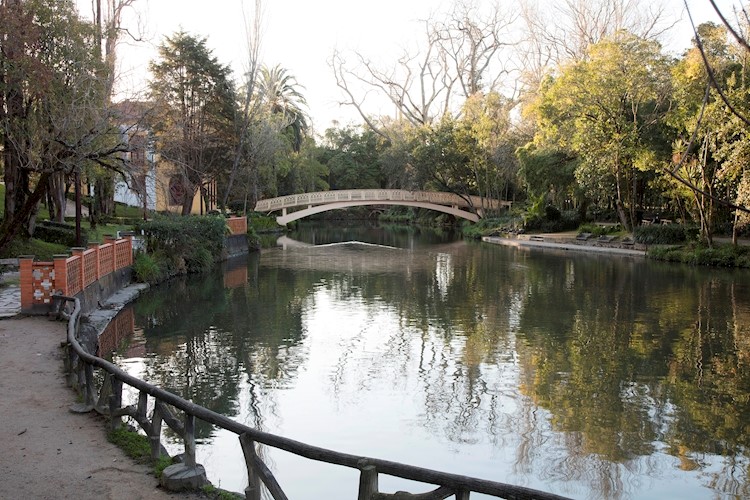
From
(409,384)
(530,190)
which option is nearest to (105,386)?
(409,384)

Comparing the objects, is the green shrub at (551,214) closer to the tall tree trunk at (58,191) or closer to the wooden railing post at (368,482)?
the tall tree trunk at (58,191)

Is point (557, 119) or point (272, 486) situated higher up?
point (557, 119)

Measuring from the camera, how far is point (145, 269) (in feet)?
62.2

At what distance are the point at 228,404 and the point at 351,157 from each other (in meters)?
58.9

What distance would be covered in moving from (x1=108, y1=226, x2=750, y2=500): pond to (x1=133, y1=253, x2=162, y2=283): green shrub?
1.40 feet

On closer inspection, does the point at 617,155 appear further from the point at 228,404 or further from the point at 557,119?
the point at 228,404

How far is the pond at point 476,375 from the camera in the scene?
23.2 ft

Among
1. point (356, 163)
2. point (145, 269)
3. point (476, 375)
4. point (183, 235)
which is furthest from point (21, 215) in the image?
point (356, 163)

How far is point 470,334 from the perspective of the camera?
13234 mm

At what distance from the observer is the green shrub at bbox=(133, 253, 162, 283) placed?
1884cm

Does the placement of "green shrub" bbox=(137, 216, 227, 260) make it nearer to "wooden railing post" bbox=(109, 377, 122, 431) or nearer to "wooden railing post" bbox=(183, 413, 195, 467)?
"wooden railing post" bbox=(109, 377, 122, 431)

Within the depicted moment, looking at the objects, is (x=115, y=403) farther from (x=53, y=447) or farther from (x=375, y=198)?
(x=375, y=198)

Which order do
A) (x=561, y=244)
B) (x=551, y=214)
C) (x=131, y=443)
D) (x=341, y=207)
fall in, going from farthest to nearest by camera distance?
(x=341, y=207) < (x=551, y=214) < (x=561, y=244) < (x=131, y=443)

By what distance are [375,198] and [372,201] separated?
1.13 ft
